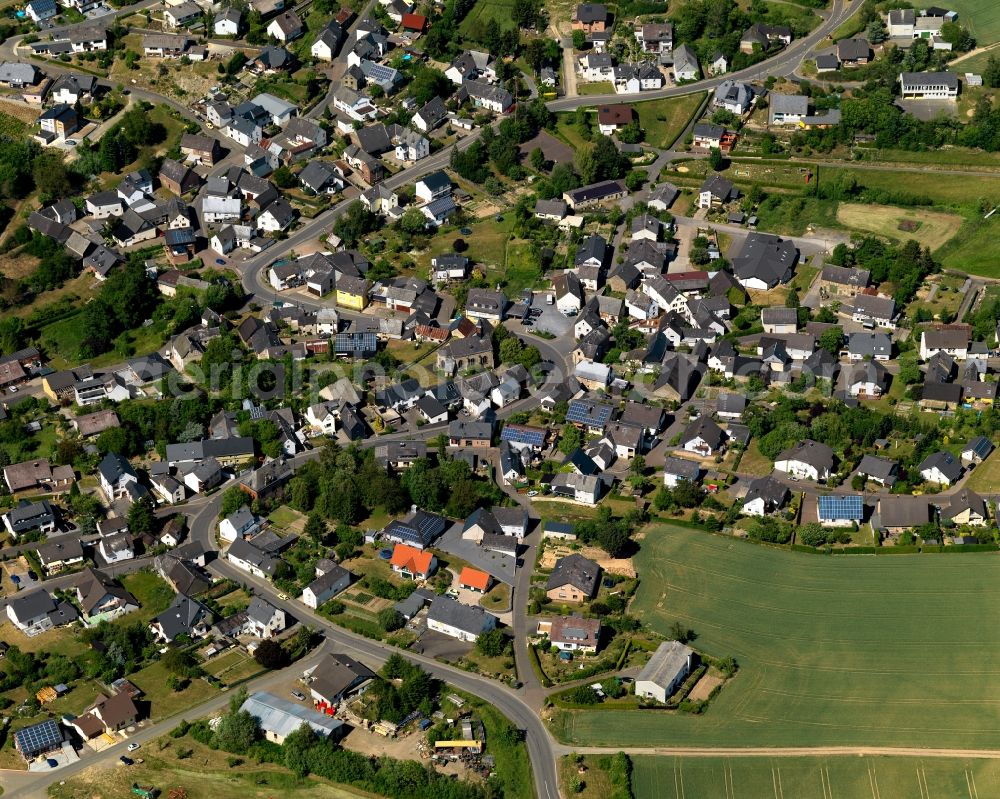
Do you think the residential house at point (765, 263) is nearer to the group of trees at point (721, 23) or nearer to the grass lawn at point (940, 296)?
Answer: the grass lawn at point (940, 296)

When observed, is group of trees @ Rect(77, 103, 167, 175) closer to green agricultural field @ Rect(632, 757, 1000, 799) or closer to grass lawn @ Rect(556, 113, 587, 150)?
grass lawn @ Rect(556, 113, 587, 150)

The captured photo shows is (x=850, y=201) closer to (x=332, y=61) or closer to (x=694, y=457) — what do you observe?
(x=694, y=457)

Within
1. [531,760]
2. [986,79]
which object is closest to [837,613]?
[531,760]

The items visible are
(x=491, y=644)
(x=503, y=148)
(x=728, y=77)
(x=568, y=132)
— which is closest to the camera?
(x=491, y=644)

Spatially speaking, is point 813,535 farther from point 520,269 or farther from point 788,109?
point 788,109

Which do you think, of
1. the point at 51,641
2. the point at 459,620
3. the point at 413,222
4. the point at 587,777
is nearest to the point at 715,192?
the point at 413,222

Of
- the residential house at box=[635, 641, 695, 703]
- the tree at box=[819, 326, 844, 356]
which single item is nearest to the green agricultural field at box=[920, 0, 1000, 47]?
the tree at box=[819, 326, 844, 356]

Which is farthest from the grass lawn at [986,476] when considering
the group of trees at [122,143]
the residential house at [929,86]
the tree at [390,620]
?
the group of trees at [122,143]
